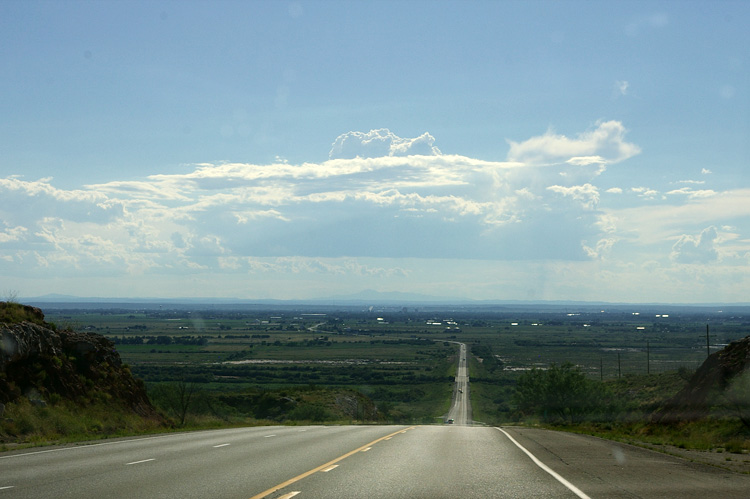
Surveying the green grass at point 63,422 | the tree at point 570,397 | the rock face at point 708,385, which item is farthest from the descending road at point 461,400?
the green grass at point 63,422

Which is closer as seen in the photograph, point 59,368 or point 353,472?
point 353,472

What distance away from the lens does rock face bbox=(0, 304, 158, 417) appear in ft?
83.5

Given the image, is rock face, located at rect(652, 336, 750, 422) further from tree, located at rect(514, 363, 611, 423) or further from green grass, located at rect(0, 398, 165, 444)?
green grass, located at rect(0, 398, 165, 444)

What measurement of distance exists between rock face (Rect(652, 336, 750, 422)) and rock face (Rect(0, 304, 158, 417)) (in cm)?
2543

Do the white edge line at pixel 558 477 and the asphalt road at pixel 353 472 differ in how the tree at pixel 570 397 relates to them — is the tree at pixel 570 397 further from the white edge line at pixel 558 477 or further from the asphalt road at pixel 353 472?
the white edge line at pixel 558 477

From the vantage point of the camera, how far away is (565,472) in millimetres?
13516

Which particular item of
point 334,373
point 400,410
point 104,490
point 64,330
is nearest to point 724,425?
point 104,490

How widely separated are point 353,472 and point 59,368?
65.1 feet

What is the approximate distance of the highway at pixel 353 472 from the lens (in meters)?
10.8

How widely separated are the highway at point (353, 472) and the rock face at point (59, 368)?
7835 millimetres

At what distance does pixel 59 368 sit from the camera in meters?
28.2

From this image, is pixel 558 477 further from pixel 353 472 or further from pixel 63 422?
pixel 63 422

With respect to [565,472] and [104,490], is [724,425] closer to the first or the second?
[565,472]

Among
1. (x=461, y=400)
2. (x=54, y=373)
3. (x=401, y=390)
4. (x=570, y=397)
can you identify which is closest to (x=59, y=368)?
(x=54, y=373)
